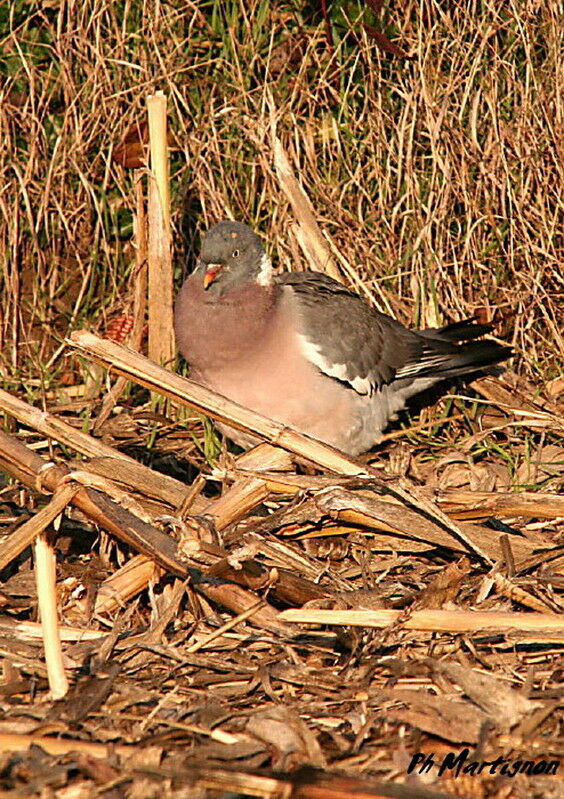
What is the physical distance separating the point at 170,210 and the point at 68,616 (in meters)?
2.57

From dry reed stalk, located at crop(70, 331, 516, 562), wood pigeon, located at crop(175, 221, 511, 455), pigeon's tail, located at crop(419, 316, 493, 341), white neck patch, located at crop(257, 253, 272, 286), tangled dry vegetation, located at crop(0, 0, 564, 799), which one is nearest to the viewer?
tangled dry vegetation, located at crop(0, 0, 564, 799)

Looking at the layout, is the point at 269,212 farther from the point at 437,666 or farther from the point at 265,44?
the point at 437,666

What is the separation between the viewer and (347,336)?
495 cm

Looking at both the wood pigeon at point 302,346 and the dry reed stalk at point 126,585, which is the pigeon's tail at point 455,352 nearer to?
the wood pigeon at point 302,346

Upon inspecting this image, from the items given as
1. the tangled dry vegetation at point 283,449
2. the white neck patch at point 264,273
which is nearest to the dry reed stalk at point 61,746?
the tangled dry vegetation at point 283,449

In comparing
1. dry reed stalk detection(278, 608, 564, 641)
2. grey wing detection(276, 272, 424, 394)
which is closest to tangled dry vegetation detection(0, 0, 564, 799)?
dry reed stalk detection(278, 608, 564, 641)

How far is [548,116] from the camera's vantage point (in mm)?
4852

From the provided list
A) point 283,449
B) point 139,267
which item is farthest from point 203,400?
point 139,267

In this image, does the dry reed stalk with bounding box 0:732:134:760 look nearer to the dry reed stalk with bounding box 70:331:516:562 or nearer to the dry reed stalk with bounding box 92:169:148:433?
the dry reed stalk with bounding box 70:331:516:562

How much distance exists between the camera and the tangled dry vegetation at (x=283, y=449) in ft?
8.39

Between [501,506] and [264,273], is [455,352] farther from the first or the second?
[501,506]

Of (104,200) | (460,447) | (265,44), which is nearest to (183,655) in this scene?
(460,447)

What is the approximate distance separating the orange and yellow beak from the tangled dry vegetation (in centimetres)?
63

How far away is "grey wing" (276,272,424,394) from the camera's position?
485 centimetres
